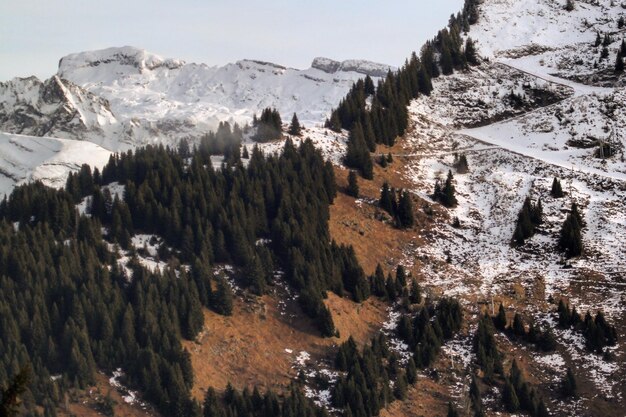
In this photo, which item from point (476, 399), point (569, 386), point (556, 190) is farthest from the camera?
point (556, 190)

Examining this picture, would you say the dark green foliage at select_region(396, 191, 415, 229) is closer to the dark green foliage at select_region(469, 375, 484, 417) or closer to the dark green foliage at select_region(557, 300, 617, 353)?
the dark green foliage at select_region(557, 300, 617, 353)

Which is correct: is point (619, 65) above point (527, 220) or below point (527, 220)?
above

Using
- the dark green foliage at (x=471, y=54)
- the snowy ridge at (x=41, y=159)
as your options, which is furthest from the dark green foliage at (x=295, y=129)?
the dark green foliage at (x=471, y=54)

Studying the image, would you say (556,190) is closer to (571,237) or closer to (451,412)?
(571,237)

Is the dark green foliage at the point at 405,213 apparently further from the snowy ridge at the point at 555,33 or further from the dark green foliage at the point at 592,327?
the snowy ridge at the point at 555,33

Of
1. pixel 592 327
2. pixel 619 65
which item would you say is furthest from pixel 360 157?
pixel 619 65

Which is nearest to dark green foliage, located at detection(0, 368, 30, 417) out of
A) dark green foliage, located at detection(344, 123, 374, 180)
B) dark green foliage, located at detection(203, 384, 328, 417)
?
dark green foliage, located at detection(203, 384, 328, 417)

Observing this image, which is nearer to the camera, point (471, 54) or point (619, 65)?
point (619, 65)
